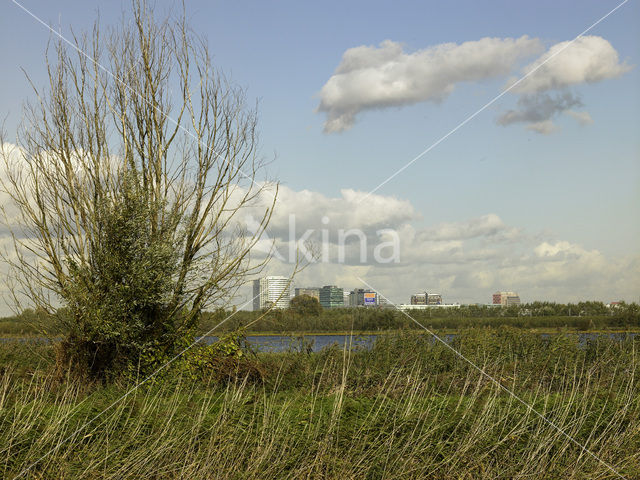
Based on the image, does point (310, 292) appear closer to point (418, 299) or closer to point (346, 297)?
point (346, 297)

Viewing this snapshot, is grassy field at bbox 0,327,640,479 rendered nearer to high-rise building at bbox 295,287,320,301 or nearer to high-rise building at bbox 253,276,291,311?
high-rise building at bbox 253,276,291,311

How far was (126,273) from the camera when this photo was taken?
1405 cm

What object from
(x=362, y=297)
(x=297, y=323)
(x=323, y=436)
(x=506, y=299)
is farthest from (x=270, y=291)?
(x=506, y=299)

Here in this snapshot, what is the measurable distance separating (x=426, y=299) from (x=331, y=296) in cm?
712

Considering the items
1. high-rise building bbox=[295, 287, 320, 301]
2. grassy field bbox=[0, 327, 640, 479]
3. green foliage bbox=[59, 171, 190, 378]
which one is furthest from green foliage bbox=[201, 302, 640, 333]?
grassy field bbox=[0, 327, 640, 479]

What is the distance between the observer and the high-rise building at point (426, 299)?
81.1 feet

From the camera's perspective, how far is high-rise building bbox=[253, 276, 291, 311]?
1653cm

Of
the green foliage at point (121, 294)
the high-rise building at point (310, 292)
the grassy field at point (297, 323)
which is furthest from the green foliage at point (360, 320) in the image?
the green foliage at point (121, 294)

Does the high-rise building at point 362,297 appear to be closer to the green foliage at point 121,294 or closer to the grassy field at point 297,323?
the grassy field at point 297,323

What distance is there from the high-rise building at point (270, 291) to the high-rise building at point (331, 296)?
202cm

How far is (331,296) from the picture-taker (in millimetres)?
18734

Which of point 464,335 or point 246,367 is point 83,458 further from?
point 464,335

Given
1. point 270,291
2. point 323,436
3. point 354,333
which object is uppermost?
point 270,291

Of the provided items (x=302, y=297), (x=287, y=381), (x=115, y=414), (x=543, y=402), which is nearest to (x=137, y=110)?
Answer: (x=302, y=297)
